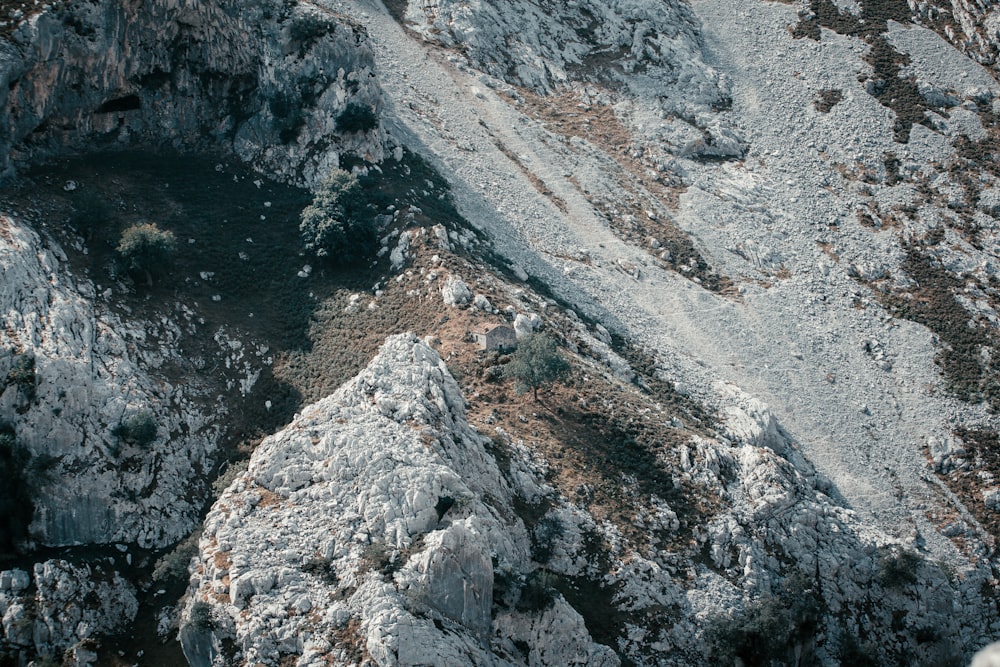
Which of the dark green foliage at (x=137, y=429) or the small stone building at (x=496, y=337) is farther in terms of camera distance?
the small stone building at (x=496, y=337)

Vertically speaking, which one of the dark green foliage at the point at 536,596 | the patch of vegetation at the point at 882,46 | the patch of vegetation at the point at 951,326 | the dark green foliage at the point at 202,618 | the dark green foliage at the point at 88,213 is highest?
the patch of vegetation at the point at 882,46

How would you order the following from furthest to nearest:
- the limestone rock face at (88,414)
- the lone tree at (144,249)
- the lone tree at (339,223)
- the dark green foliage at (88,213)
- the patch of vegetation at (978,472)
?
the lone tree at (339,223) → the patch of vegetation at (978,472) → the dark green foliage at (88,213) → the lone tree at (144,249) → the limestone rock face at (88,414)

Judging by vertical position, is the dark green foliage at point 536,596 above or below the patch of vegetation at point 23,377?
above

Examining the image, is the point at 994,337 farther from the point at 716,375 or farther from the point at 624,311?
the point at 624,311

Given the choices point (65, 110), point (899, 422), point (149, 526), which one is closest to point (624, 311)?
point (899, 422)

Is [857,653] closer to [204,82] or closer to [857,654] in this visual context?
[857,654]

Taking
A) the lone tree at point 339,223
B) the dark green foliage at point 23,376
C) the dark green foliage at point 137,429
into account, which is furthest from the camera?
the lone tree at point 339,223

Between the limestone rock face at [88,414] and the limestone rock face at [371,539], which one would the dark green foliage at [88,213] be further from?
the limestone rock face at [371,539]

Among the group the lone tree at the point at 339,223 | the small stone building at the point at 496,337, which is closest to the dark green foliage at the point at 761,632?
the small stone building at the point at 496,337
